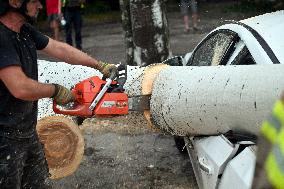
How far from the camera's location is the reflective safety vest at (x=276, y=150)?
104cm

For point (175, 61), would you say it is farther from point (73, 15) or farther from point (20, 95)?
point (73, 15)

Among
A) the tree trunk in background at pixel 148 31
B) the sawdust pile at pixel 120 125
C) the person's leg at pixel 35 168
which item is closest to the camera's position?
the person's leg at pixel 35 168

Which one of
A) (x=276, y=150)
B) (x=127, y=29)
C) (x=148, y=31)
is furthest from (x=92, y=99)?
(x=127, y=29)

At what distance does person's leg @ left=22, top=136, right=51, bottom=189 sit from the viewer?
3369mm

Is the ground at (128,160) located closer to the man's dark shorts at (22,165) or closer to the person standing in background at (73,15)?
the man's dark shorts at (22,165)

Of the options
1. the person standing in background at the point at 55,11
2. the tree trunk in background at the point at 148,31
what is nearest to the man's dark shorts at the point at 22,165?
the tree trunk in background at the point at 148,31

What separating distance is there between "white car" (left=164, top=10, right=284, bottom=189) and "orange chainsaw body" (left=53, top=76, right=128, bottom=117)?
0.59 metres

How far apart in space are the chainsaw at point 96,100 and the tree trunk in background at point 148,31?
358cm

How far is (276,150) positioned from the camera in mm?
1050

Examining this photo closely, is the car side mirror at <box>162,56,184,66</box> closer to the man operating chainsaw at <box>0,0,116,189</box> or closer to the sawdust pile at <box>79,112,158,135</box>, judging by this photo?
the sawdust pile at <box>79,112,158,135</box>

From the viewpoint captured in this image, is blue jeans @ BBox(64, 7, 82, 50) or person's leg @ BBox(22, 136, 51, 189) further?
blue jeans @ BBox(64, 7, 82, 50)

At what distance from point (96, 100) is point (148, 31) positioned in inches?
150

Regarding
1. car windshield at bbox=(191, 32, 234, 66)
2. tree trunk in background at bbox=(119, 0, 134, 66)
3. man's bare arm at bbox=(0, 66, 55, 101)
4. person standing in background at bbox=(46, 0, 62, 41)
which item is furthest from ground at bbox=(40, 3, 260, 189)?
person standing in background at bbox=(46, 0, 62, 41)

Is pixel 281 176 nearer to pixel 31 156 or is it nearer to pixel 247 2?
pixel 31 156
